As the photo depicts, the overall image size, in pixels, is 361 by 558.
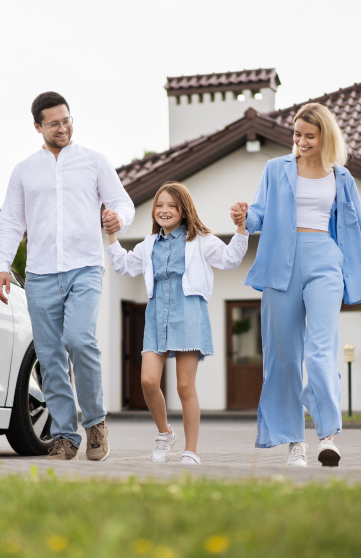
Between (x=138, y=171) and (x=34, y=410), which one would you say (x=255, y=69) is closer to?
(x=138, y=171)

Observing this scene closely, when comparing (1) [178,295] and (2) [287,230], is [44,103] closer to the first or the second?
(1) [178,295]

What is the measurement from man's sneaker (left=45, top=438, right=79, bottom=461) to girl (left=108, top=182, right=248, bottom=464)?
0.52 meters

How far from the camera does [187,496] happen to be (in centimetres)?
297

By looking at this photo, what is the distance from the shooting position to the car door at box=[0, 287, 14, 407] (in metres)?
6.20

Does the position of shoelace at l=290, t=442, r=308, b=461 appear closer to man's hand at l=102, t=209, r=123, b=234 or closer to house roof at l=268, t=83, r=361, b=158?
man's hand at l=102, t=209, r=123, b=234

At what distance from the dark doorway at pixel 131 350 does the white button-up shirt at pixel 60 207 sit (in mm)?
13438

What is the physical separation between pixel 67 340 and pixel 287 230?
4.86 feet

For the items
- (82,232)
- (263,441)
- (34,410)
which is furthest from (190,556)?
(34,410)

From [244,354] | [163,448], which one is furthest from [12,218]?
[244,354]

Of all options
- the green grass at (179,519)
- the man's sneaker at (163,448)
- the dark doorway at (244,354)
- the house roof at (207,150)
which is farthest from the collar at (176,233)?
the dark doorway at (244,354)

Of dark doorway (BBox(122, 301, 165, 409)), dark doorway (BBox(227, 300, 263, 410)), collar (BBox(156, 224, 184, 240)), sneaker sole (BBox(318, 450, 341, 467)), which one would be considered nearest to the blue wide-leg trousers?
sneaker sole (BBox(318, 450, 341, 467))

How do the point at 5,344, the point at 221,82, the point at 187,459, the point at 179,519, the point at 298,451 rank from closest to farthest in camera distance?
1. the point at 179,519
2. the point at 187,459
3. the point at 298,451
4. the point at 5,344
5. the point at 221,82

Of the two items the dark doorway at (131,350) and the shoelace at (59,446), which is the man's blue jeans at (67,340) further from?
the dark doorway at (131,350)

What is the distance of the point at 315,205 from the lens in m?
5.51
